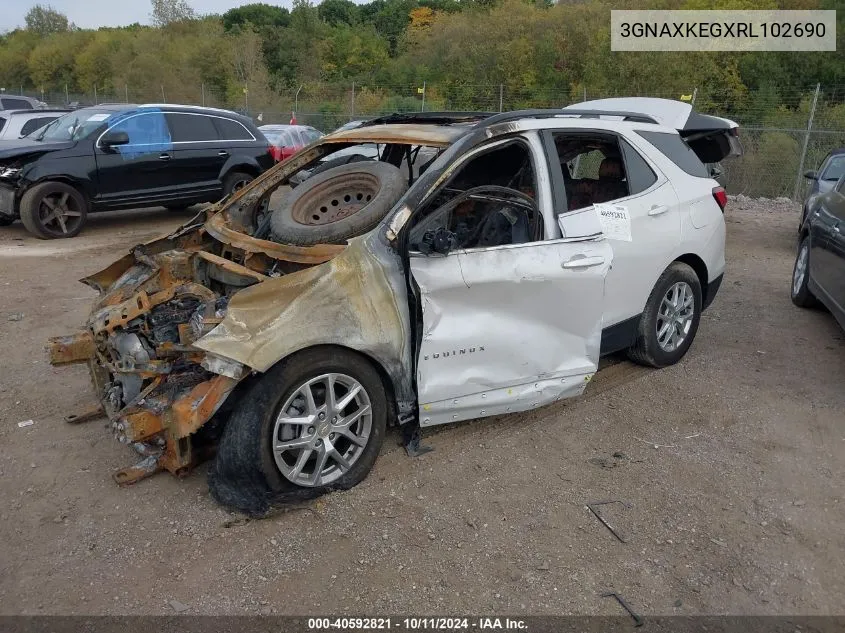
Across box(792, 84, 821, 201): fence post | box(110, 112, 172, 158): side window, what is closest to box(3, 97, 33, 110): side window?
box(110, 112, 172, 158): side window

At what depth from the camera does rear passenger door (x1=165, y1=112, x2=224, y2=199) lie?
34.7 ft

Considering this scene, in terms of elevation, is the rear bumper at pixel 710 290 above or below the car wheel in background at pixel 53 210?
below

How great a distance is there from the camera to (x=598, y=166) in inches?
202

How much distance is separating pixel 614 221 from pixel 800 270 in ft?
11.9

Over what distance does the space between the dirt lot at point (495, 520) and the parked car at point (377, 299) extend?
0.88 feet

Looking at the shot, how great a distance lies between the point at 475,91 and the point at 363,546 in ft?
93.6

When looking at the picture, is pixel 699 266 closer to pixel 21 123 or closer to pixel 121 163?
pixel 121 163

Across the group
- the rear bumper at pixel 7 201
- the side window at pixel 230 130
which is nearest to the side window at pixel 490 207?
the rear bumper at pixel 7 201

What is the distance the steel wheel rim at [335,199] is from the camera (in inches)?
161

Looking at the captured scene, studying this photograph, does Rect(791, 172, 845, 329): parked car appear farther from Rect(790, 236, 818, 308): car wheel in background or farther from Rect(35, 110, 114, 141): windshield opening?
Rect(35, 110, 114, 141): windshield opening

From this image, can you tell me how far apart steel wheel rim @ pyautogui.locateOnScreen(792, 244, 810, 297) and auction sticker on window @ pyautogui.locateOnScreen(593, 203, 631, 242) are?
3232mm

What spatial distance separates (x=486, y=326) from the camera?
3758mm

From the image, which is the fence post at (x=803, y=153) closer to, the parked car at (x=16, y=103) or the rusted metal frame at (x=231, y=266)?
the rusted metal frame at (x=231, y=266)

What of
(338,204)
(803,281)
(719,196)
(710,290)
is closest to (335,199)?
(338,204)
